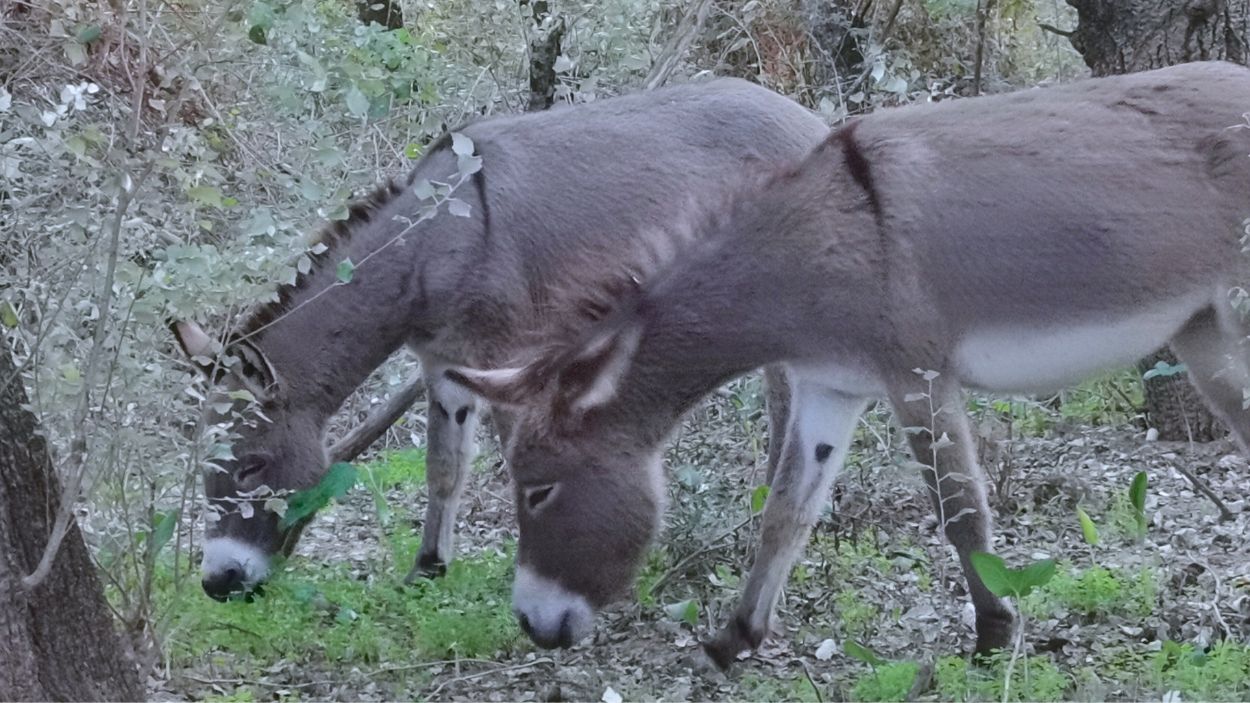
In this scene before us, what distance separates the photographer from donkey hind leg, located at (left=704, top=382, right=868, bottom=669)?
14.5ft

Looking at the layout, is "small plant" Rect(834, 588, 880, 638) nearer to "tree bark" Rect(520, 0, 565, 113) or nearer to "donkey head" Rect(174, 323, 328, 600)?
"donkey head" Rect(174, 323, 328, 600)

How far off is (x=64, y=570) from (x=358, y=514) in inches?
130

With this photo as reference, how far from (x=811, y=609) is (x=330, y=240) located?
2105mm

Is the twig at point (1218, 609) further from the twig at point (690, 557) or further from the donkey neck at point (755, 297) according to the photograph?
the twig at point (690, 557)

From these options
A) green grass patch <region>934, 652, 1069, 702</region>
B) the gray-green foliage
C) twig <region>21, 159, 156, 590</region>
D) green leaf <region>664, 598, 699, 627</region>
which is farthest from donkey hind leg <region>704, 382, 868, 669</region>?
twig <region>21, 159, 156, 590</region>

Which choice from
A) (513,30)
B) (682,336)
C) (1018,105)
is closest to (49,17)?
(513,30)

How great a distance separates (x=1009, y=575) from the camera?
3646 millimetres

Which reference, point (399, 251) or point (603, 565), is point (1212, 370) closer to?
point (603, 565)

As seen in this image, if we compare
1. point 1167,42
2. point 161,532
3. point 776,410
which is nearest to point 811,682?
point 776,410

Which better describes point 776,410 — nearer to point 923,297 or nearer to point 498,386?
point 923,297

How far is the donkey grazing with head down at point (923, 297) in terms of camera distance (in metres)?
3.99

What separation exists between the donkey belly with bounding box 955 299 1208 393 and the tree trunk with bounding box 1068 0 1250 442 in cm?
229

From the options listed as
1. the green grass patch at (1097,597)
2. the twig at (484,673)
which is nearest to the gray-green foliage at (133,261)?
the twig at (484,673)

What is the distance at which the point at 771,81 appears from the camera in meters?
8.82
